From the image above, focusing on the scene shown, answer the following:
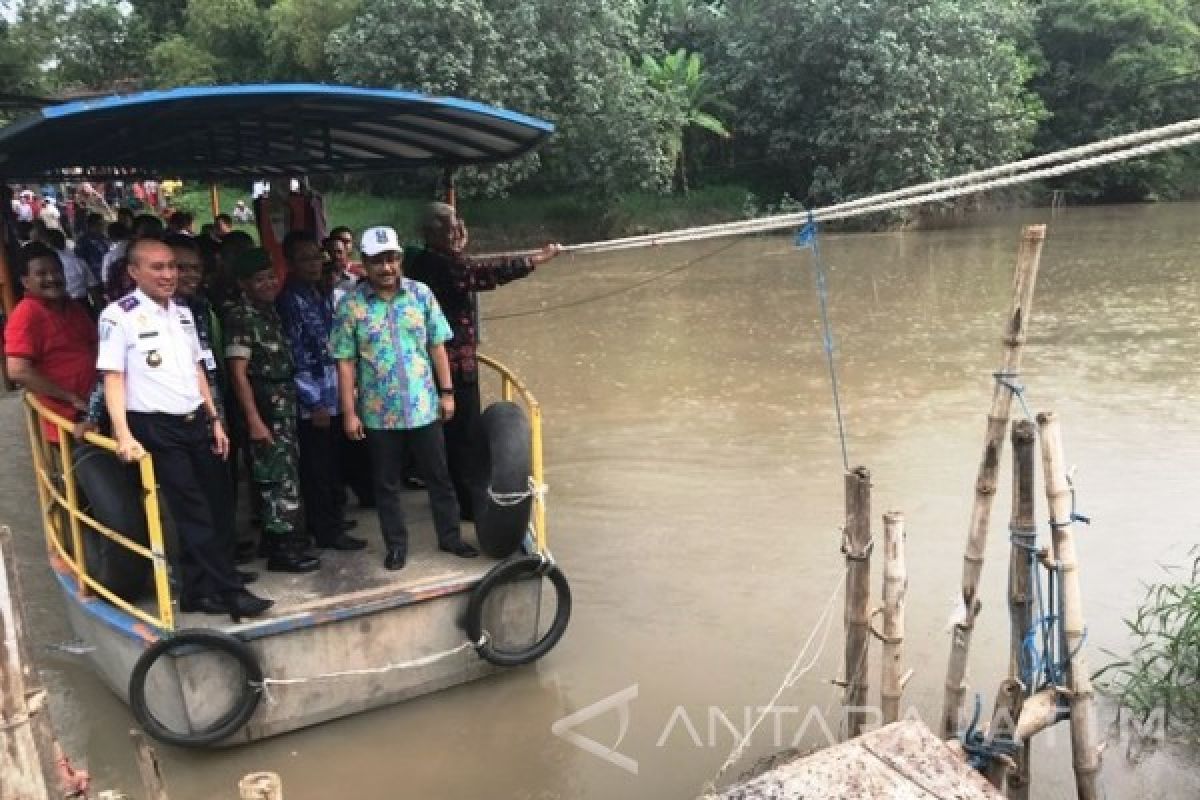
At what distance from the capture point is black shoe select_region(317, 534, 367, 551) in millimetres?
4438

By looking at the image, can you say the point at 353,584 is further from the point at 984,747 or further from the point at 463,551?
the point at 984,747

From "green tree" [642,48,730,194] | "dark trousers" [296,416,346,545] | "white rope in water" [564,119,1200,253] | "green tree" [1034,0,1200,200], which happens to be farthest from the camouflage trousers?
"green tree" [1034,0,1200,200]

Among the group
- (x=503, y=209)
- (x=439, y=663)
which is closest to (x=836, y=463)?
(x=439, y=663)

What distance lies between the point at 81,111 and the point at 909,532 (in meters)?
4.75

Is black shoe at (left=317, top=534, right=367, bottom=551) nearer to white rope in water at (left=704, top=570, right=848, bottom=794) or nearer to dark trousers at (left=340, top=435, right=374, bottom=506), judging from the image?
dark trousers at (left=340, top=435, right=374, bottom=506)

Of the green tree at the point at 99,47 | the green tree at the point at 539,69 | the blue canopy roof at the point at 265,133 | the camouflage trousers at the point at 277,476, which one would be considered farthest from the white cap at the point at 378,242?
the green tree at the point at 99,47

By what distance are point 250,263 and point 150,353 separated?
0.70 metres

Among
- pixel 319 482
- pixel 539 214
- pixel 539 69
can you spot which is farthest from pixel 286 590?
pixel 539 214

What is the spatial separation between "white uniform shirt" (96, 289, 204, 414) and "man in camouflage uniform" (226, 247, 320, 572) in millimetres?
350

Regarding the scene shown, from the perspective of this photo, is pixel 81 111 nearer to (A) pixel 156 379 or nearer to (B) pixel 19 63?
(A) pixel 156 379

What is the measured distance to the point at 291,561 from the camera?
4168 mm

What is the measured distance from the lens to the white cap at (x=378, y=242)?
3.90 m

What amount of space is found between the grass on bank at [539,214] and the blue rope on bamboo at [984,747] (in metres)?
20.8

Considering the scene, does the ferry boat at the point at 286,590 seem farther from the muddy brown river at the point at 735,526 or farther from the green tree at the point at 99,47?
the green tree at the point at 99,47
